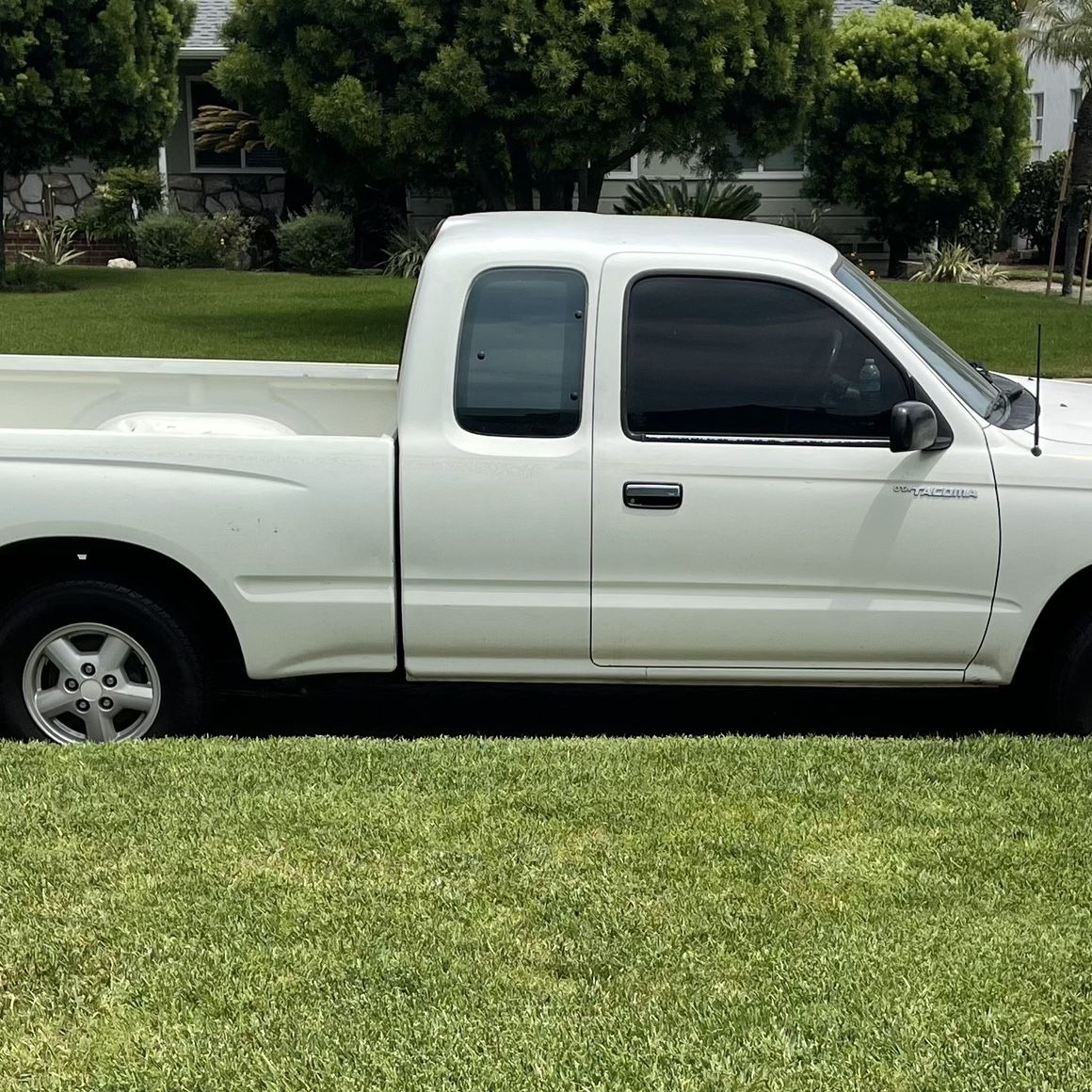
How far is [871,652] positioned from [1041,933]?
55.7 inches

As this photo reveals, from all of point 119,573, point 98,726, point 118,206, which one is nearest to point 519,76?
point 119,573

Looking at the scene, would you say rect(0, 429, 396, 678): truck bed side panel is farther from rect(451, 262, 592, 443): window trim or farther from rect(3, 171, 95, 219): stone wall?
rect(3, 171, 95, 219): stone wall

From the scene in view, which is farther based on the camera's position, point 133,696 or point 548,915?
point 133,696

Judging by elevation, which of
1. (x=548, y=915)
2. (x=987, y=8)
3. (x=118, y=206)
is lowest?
(x=548, y=915)

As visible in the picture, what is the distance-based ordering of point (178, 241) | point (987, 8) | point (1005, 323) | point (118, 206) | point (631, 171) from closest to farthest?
point (1005, 323) < point (178, 241) < point (118, 206) < point (631, 171) < point (987, 8)

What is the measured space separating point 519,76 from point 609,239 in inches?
355

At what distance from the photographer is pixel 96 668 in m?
5.20

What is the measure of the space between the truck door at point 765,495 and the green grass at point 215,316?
8570mm

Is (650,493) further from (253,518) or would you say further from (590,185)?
(590,185)

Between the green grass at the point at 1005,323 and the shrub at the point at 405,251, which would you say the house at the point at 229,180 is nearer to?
the shrub at the point at 405,251

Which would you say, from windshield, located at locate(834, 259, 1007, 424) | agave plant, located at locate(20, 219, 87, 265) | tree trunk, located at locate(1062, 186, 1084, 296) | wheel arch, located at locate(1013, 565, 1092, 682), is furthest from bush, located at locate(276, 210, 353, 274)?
wheel arch, located at locate(1013, 565, 1092, 682)

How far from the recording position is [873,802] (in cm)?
472

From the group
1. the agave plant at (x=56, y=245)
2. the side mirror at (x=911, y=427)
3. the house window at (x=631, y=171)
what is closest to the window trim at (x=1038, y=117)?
the house window at (x=631, y=171)

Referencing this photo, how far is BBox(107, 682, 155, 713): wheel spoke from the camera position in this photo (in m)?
5.22
